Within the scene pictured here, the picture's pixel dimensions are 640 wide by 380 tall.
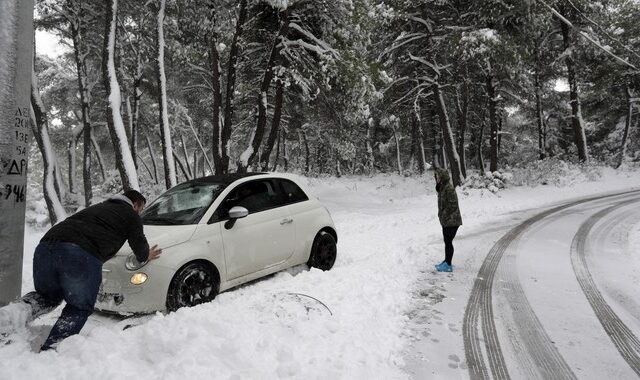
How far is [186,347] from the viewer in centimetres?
384

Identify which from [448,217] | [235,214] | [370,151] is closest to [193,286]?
[235,214]

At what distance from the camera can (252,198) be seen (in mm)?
6383

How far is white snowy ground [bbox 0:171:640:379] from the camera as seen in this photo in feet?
11.7

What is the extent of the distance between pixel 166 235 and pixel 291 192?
2391 mm

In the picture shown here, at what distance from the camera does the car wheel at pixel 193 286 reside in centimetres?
504

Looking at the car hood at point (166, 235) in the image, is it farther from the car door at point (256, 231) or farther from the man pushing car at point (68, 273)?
the man pushing car at point (68, 273)

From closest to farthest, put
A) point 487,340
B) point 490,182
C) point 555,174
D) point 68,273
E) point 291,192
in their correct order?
point 68,273, point 487,340, point 291,192, point 490,182, point 555,174

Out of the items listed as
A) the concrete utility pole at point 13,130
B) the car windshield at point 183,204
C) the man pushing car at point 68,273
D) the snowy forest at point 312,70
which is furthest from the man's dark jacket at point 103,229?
the snowy forest at point 312,70

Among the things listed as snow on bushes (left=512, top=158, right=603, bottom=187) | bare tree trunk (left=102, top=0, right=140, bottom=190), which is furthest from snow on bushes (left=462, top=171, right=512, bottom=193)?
bare tree trunk (left=102, top=0, right=140, bottom=190)

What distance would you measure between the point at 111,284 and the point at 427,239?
23.6ft

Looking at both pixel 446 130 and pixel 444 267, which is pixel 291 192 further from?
pixel 446 130

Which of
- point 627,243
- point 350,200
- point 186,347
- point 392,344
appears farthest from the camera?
point 350,200

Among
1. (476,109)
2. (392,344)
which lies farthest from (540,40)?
(392,344)

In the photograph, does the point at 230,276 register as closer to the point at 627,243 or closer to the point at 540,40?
the point at 627,243
